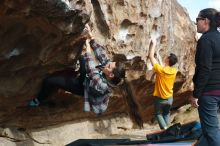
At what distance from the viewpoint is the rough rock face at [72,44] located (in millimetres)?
6121

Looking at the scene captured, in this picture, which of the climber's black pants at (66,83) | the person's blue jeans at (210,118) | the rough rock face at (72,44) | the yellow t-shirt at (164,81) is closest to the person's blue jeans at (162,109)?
the yellow t-shirt at (164,81)

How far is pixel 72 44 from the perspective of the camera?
6.80 metres

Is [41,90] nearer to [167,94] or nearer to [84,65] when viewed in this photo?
[84,65]

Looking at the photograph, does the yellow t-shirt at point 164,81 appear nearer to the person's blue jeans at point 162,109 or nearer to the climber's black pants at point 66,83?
the person's blue jeans at point 162,109

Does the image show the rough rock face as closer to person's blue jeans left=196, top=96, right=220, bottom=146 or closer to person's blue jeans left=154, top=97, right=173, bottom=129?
person's blue jeans left=154, top=97, right=173, bottom=129

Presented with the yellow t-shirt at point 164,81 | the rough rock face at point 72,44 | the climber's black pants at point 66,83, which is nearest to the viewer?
the rough rock face at point 72,44

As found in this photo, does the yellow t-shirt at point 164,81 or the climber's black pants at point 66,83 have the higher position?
the climber's black pants at point 66,83

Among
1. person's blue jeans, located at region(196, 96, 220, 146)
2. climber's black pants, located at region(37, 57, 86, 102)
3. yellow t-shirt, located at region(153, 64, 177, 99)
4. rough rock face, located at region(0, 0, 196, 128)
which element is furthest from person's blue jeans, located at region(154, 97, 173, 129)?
person's blue jeans, located at region(196, 96, 220, 146)

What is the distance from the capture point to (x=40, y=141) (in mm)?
8250

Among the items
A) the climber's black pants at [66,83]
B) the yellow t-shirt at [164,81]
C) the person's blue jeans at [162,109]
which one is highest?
the climber's black pants at [66,83]

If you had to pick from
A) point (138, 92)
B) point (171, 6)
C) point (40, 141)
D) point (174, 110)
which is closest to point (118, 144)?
point (40, 141)

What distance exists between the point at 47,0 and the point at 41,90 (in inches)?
78.1

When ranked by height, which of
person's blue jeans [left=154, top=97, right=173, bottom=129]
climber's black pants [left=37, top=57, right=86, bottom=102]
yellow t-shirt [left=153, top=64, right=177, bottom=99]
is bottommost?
person's blue jeans [left=154, top=97, right=173, bottom=129]

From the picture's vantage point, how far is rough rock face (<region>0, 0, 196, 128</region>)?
241 inches
